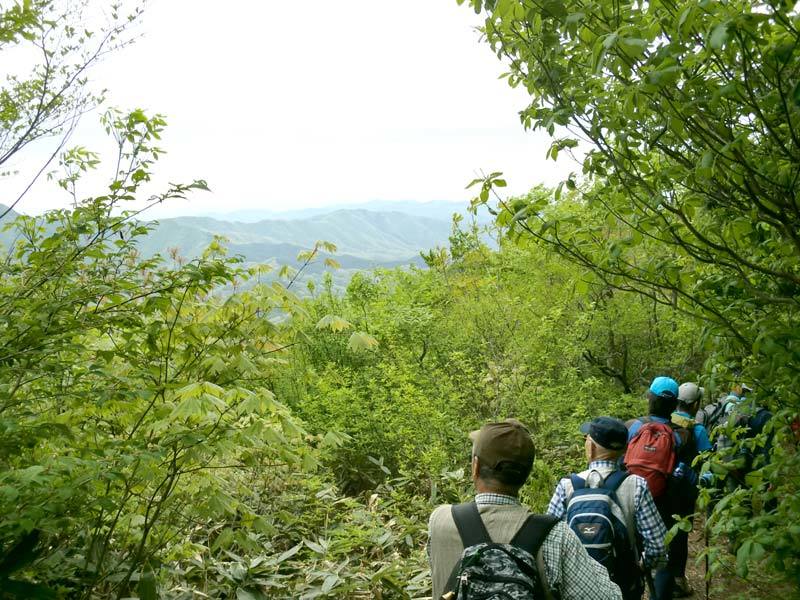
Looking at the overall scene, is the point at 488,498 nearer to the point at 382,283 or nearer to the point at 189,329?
the point at 189,329

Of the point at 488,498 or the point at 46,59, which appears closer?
the point at 488,498

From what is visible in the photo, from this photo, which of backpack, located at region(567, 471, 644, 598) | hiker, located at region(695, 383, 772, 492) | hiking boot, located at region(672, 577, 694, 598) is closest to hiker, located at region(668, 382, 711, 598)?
hiker, located at region(695, 383, 772, 492)

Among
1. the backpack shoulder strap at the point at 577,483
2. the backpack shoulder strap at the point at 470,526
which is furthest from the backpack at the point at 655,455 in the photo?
the backpack shoulder strap at the point at 470,526

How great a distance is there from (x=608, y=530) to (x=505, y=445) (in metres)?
1.27

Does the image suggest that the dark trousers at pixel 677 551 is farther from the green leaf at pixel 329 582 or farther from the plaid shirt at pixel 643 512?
the green leaf at pixel 329 582

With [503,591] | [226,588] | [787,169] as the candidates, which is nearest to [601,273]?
[787,169]

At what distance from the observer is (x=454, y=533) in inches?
91.5

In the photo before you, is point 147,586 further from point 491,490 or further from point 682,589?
point 682,589

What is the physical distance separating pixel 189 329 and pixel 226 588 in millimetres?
2638

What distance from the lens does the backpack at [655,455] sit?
441 centimetres

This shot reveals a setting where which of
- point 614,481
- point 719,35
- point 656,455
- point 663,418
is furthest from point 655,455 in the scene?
point 719,35

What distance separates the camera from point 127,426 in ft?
14.3

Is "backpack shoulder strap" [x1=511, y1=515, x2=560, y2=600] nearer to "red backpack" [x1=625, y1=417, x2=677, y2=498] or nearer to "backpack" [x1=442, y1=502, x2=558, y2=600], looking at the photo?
"backpack" [x1=442, y1=502, x2=558, y2=600]

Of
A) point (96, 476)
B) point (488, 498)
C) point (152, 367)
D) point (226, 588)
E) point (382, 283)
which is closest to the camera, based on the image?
point (488, 498)
